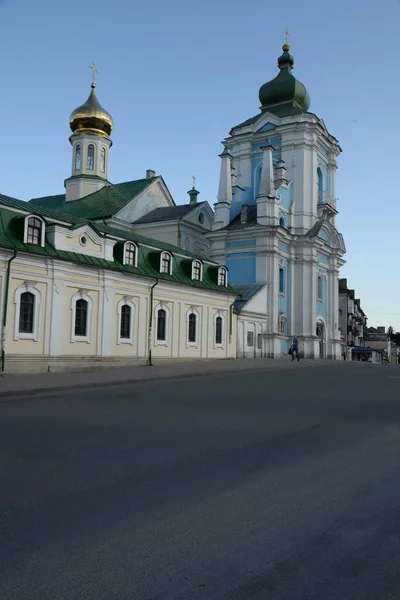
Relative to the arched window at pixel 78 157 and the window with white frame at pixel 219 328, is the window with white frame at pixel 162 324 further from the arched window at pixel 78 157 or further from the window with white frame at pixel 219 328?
the arched window at pixel 78 157

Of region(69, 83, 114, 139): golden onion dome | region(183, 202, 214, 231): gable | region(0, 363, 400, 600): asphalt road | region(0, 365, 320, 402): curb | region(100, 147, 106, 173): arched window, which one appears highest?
region(69, 83, 114, 139): golden onion dome

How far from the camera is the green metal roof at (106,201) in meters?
43.8

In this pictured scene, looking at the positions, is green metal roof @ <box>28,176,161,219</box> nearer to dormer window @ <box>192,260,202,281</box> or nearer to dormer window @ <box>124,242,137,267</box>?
dormer window @ <box>192,260,202,281</box>

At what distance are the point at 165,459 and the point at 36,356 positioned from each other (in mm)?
15397

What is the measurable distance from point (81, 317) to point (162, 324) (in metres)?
5.55

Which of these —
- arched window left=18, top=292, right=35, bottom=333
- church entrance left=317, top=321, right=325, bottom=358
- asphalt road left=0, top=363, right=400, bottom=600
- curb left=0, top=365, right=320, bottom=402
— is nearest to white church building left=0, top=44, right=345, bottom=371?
arched window left=18, top=292, right=35, bottom=333

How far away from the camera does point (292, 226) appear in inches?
1866

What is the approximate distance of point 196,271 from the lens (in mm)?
30844

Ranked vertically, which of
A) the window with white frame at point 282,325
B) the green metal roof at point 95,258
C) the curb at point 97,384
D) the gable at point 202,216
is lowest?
the curb at point 97,384

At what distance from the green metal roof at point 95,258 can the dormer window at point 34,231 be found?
0.68 ft

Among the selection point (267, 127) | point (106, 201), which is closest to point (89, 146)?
point (106, 201)

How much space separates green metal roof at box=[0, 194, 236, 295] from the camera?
21250 mm

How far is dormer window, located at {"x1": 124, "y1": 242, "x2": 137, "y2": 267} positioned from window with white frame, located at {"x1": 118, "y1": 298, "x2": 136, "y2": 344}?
183 centimetres

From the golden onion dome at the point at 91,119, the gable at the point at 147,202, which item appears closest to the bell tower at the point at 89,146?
the golden onion dome at the point at 91,119
